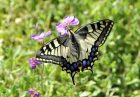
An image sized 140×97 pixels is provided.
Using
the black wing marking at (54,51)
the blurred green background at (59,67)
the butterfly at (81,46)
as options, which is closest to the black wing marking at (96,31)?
the butterfly at (81,46)

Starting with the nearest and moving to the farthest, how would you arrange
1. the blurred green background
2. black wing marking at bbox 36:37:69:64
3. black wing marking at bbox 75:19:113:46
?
black wing marking at bbox 36:37:69:64, black wing marking at bbox 75:19:113:46, the blurred green background

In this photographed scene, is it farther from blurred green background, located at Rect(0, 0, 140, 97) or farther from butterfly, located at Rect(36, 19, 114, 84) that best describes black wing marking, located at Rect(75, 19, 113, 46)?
blurred green background, located at Rect(0, 0, 140, 97)

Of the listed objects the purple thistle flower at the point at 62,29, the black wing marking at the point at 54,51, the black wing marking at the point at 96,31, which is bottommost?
the black wing marking at the point at 54,51

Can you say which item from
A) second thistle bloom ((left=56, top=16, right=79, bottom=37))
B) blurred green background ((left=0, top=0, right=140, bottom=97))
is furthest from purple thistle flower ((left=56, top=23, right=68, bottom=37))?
A: blurred green background ((left=0, top=0, right=140, bottom=97))

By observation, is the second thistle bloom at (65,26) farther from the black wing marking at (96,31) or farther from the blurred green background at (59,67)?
the blurred green background at (59,67)

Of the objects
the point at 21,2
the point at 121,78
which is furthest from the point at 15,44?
the point at 121,78

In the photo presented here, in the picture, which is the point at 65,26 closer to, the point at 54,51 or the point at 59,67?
the point at 54,51
